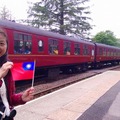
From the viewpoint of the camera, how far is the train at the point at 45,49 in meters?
11.9

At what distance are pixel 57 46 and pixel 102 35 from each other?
190 feet

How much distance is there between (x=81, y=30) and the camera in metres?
47.2

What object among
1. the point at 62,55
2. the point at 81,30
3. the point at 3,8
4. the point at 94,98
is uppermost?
the point at 3,8

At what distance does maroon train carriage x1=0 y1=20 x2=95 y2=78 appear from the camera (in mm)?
11836

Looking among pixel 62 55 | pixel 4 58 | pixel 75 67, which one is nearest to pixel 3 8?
pixel 75 67

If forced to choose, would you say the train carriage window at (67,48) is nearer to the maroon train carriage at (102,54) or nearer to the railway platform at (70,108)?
the railway platform at (70,108)

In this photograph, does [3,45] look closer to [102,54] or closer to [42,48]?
[42,48]

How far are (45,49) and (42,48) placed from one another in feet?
1.24

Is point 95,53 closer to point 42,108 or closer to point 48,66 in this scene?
point 48,66

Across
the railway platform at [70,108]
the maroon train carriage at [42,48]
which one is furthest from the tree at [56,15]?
the railway platform at [70,108]

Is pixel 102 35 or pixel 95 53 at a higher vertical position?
pixel 102 35

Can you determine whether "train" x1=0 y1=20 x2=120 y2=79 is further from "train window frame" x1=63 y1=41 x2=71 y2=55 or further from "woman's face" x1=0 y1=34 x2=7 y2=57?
"woman's face" x1=0 y1=34 x2=7 y2=57

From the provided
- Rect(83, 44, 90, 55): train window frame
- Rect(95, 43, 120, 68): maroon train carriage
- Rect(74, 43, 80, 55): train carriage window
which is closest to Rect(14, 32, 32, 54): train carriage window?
Rect(74, 43, 80, 55): train carriage window

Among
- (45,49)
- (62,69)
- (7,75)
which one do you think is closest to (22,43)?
(45,49)
